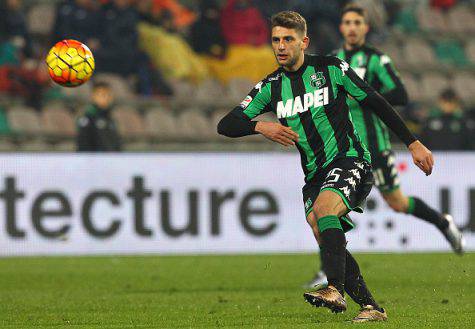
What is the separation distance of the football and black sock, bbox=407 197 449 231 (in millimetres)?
3451

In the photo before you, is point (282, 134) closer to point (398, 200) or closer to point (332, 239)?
point (332, 239)

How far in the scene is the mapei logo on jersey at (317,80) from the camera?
6773 mm

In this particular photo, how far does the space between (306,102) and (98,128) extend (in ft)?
22.9

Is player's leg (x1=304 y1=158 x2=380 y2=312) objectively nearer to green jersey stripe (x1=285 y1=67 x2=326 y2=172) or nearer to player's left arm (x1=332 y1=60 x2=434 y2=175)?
green jersey stripe (x1=285 y1=67 x2=326 y2=172)

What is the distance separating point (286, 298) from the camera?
8523 millimetres

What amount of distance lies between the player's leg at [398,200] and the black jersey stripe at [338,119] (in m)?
2.98

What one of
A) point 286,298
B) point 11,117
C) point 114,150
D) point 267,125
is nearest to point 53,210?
point 114,150

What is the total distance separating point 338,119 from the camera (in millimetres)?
6812

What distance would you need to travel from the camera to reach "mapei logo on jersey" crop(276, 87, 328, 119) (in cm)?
678

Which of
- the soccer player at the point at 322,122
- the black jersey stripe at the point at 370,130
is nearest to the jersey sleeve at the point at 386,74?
the black jersey stripe at the point at 370,130

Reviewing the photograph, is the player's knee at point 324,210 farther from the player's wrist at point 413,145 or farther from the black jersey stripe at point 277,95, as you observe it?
the player's wrist at point 413,145

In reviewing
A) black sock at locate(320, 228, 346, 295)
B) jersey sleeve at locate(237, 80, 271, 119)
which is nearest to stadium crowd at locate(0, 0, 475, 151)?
jersey sleeve at locate(237, 80, 271, 119)

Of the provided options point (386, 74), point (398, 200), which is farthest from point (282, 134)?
point (398, 200)

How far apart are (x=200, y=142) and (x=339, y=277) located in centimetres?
975
